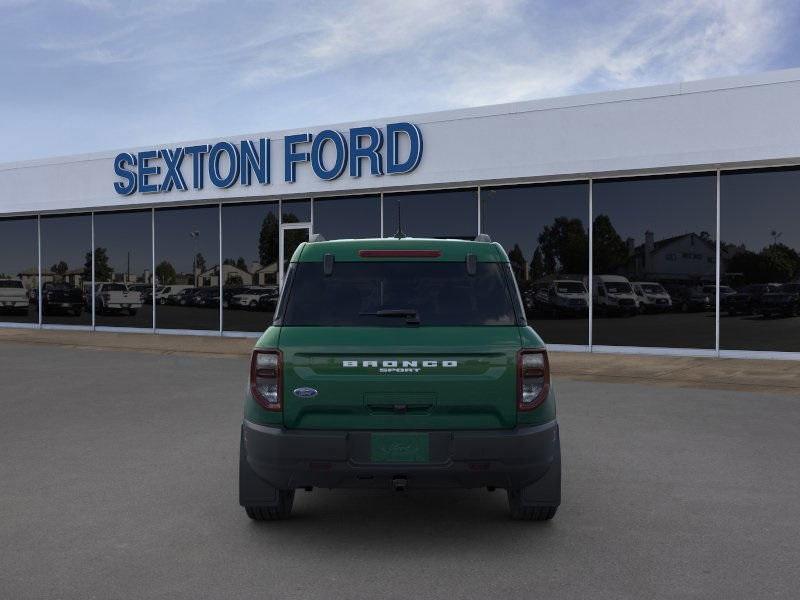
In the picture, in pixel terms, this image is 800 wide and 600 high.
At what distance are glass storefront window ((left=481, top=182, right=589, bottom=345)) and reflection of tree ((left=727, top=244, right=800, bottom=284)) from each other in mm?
2942

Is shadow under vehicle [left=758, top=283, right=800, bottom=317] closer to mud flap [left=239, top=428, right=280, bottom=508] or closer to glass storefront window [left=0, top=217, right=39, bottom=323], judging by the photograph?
mud flap [left=239, top=428, right=280, bottom=508]

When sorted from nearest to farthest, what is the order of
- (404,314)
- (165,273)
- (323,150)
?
(404,314)
(323,150)
(165,273)

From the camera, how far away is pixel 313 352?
4492 millimetres

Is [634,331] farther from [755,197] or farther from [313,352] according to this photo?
[313,352]

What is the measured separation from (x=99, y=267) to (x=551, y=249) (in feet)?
45.1

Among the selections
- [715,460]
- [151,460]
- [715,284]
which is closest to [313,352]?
[151,460]

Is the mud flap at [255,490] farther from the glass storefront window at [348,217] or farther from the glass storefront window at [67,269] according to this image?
the glass storefront window at [67,269]

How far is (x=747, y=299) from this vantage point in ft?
49.5

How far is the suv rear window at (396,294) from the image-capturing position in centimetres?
471

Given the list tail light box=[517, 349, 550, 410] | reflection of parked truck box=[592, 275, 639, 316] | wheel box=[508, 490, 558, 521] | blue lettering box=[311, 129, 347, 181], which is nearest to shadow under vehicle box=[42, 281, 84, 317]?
blue lettering box=[311, 129, 347, 181]

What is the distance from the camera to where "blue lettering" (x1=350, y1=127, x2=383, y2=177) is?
59.4 ft

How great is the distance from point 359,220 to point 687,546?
15.3 m

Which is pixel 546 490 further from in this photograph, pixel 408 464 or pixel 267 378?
pixel 267 378

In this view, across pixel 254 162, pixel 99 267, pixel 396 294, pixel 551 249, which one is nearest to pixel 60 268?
pixel 99 267
